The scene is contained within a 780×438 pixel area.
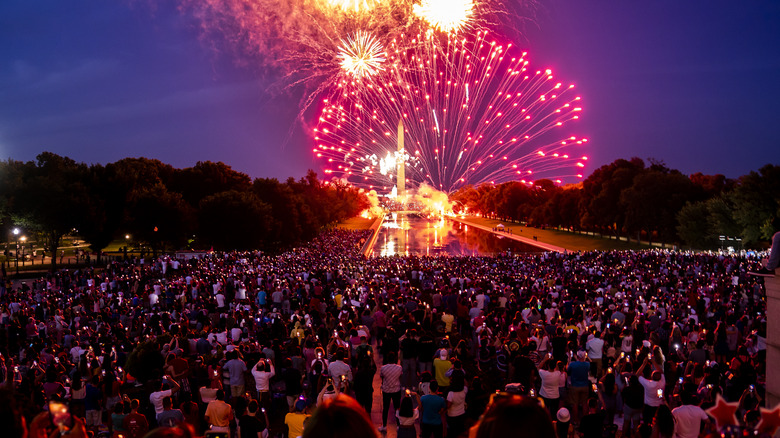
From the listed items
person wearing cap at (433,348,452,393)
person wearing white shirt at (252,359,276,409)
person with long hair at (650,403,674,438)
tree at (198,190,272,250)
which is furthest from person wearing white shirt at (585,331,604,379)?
tree at (198,190,272,250)

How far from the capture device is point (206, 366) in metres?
11.4

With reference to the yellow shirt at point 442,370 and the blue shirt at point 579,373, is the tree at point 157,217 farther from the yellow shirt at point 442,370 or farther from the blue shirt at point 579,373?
the blue shirt at point 579,373

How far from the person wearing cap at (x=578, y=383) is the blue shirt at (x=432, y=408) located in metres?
3.11

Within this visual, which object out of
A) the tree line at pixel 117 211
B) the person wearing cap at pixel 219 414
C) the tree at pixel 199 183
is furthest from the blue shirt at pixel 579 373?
the tree at pixel 199 183

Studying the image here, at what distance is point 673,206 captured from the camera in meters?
67.6

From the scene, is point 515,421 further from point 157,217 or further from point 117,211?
point 117,211

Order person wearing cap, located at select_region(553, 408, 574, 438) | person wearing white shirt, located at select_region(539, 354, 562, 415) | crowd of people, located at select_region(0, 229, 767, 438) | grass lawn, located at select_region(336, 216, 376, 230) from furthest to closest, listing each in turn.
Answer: grass lawn, located at select_region(336, 216, 376, 230)
person wearing white shirt, located at select_region(539, 354, 562, 415)
person wearing cap, located at select_region(553, 408, 574, 438)
crowd of people, located at select_region(0, 229, 767, 438)

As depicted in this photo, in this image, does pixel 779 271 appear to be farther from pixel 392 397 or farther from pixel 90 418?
pixel 90 418

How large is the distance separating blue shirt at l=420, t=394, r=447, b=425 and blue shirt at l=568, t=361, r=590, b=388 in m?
3.09

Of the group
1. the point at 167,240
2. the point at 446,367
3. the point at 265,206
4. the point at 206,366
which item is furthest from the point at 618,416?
the point at 265,206

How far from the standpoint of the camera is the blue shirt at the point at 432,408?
807 cm

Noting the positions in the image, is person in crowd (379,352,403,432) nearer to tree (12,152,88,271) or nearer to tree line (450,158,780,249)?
tree (12,152,88,271)

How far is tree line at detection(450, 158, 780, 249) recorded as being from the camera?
53062mm

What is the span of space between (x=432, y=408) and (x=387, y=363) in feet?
9.21
